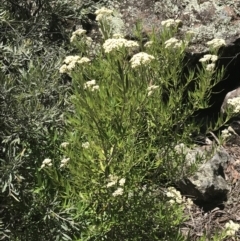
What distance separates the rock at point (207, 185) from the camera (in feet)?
12.0

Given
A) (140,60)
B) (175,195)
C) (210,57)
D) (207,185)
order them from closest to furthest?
(140,60)
(210,57)
(175,195)
(207,185)

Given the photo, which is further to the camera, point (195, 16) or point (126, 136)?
point (195, 16)

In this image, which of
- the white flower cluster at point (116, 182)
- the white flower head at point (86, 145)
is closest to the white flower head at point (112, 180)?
the white flower cluster at point (116, 182)

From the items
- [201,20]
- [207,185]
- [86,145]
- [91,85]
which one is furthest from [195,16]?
[91,85]

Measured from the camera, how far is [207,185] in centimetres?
368

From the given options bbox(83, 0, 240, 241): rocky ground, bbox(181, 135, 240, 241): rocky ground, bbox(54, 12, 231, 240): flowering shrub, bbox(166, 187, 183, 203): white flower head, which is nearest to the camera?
bbox(54, 12, 231, 240): flowering shrub

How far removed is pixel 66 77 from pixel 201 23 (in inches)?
46.5

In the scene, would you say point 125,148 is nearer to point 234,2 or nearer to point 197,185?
point 197,185

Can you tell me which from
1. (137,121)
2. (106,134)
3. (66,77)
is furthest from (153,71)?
(66,77)

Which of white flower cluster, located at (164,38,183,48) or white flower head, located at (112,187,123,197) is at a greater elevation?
white flower cluster, located at (164,38,183,48)

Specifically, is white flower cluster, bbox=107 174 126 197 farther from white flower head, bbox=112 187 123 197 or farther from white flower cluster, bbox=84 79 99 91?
white flower cluster, bbox=84 79 99 91

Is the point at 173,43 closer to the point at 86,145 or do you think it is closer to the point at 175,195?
the point at 86,145

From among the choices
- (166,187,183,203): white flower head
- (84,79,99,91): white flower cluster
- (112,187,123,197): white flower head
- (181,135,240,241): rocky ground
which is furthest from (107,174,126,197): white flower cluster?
(181,135,240,241): rocky ground

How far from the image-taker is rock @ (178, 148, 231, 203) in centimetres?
366
